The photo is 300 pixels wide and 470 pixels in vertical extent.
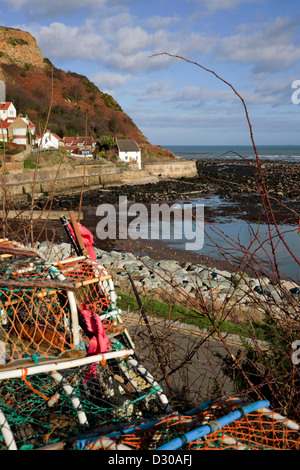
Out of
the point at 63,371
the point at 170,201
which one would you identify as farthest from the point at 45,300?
the point at 170,201

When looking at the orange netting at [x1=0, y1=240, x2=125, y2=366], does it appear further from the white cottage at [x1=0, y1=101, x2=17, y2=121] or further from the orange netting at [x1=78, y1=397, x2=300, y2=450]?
the white cottage at [x1=0, y1=101, x2=17, y2=121]

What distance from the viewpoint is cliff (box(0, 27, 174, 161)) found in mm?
62422

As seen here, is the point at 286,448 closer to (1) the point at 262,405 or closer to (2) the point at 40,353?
(1) the point at 262,405

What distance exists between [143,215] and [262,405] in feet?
79.4

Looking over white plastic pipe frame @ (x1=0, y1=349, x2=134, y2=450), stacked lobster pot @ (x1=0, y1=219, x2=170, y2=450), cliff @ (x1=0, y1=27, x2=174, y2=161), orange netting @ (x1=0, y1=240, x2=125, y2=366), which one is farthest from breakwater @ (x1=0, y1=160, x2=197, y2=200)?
white plastic pipe frame @ (x1=0, y1=349, x2=134, y2=450)

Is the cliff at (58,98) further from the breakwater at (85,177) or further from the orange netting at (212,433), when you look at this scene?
the orange netting at (212,433)

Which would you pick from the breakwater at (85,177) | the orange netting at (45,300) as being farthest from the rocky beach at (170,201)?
the orange netting at (45,300)

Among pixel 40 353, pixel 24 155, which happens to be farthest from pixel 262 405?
pixel 24 155

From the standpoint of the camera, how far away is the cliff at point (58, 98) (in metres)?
62.4

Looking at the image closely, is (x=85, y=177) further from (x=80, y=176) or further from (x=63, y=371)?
(x=63, y=371)

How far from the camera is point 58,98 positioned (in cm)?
7031

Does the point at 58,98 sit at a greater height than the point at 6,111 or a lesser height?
greater

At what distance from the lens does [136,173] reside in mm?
42812
